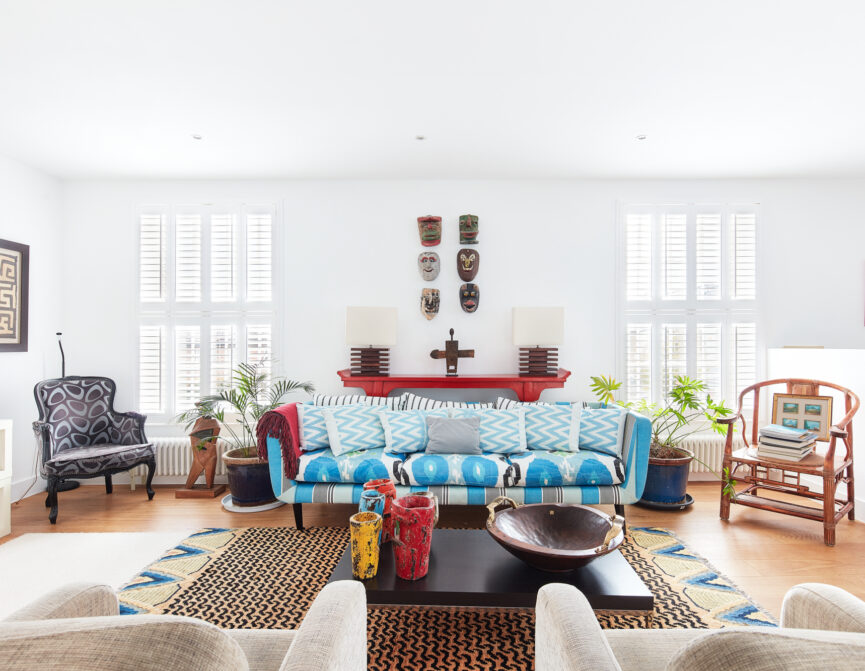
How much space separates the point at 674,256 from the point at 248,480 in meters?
4.09

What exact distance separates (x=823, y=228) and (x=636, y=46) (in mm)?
3227

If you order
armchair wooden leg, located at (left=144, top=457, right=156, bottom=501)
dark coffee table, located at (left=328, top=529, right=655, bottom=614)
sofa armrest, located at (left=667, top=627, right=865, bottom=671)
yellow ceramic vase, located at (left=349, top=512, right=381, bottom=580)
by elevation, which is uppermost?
sofa armrest, located at (left=667, top=627, right=865, bottom=671)

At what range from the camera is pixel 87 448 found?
3709 mm

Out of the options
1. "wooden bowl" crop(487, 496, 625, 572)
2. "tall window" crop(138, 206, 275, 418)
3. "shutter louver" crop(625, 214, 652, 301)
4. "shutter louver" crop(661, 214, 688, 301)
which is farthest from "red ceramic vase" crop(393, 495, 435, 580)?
"shutter louver" crop(661, 214, 688, 301)

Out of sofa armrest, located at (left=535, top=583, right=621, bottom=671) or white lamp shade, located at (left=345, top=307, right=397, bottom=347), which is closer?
sofa armrest, located at (left=535, top=583, right=621, bottom=671)

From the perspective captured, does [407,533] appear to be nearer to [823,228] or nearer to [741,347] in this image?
[741,347]

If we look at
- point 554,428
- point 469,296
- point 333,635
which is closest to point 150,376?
point 469,296

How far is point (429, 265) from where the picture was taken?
4.12 meters

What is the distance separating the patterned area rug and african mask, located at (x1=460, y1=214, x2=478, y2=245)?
261cm

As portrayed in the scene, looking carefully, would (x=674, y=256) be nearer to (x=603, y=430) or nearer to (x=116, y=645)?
(x=603, y=430)

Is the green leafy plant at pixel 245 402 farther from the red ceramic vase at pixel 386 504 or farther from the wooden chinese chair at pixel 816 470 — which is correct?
the wooden chinese chair at pixel 816 470

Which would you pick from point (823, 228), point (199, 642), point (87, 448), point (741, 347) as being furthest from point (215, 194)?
point (823, 228)

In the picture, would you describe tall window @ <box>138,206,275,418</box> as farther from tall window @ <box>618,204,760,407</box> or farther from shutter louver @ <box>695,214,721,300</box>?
shutter louver @ <box>695,214,721,300</box>

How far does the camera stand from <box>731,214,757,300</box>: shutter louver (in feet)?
14.0
